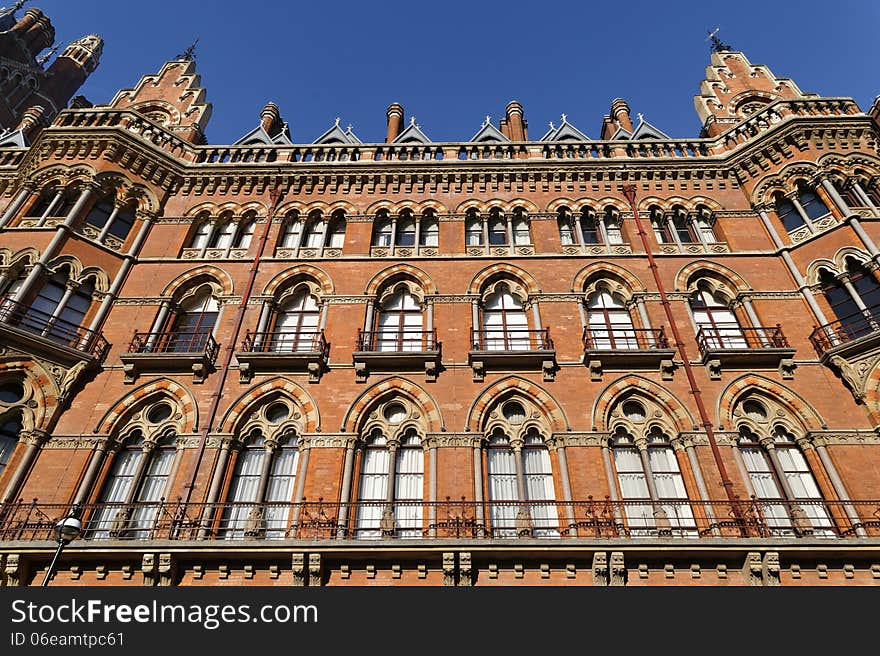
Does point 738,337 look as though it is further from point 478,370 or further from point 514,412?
point 478,370

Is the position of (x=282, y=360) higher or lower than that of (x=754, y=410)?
higher

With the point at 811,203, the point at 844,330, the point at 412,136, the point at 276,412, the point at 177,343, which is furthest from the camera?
the point at 412,136

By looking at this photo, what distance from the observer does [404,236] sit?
1970 centimetres

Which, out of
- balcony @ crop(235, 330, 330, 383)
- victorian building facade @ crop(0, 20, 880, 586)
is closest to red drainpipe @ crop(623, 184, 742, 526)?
victorian building facade @ crop(0, 20, 880, 586)

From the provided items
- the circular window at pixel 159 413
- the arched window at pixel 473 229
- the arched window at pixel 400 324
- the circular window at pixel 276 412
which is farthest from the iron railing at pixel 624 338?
the circular window at pixel 159 413

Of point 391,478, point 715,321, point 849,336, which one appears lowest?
point 391,478

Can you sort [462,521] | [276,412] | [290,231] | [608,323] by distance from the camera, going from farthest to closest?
[290,231] < [608,323] < [276,412] < [462,521]

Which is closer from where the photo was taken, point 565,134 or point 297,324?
point 297,324

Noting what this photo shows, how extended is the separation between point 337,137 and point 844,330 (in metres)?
18.9

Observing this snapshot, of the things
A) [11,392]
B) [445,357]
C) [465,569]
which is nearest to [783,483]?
[465,569]

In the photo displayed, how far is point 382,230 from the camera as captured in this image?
784 inches
